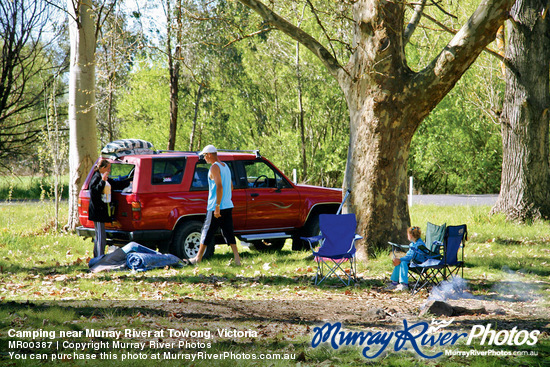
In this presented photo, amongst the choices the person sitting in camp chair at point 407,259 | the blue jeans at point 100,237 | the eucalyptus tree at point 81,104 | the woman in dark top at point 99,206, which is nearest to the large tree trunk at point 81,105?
the eucalyptus tree at point 81,104

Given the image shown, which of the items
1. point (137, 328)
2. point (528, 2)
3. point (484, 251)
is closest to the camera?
point (137, 328)

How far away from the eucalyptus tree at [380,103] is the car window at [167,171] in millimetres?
3010

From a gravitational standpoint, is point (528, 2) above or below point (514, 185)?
above

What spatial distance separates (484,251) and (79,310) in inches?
310

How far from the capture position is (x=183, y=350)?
195 inches

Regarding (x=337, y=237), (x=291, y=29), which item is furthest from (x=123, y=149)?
(x=337, y=237)

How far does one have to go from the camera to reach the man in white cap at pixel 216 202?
31.6ft

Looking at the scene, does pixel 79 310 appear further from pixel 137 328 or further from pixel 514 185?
pixel 514 185

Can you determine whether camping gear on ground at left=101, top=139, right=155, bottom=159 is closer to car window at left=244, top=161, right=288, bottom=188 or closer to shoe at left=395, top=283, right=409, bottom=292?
car window at left=244, top=161, right=288, bottom=188

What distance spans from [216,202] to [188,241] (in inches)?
46.1

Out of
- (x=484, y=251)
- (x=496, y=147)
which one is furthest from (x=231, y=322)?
(x=496, y=147)

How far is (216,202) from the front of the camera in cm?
962

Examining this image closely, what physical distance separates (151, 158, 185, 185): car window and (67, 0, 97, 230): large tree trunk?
Result: 394 centimetres

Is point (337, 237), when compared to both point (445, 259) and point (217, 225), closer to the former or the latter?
point (445, 259)
